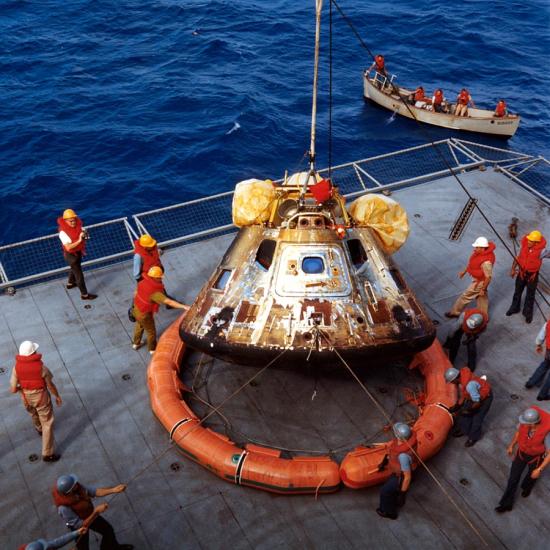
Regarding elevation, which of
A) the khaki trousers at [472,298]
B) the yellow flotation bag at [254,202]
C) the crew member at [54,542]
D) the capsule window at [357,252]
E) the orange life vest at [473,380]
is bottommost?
the khaki trousers at [472,298]

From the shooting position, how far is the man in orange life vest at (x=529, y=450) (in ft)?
31.0

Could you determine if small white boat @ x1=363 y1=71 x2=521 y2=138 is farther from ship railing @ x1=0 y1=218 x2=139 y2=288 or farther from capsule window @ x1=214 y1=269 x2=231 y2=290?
→ capsule window @ x1=214 y1=269 x2=231 y2=290

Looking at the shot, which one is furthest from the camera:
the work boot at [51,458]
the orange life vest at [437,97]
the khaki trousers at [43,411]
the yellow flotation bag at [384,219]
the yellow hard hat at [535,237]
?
the orange life vest at [437,97]

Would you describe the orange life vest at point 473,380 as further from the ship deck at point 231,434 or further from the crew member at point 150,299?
the crew member at point 150,299

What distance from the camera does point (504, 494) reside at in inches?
411

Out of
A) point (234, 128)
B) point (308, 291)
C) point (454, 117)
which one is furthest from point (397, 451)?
point (454, 117)

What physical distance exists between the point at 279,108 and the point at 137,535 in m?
26.1

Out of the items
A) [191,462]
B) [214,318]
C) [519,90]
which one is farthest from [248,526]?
[519,90]

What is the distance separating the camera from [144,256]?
1338 centimetres

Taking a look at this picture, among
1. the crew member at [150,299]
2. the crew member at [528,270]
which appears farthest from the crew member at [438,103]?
the crew member at [150,299]

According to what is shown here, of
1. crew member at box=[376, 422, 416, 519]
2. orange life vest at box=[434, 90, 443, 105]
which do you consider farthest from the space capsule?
orange life vest at box=[434, 90, 443, 105]

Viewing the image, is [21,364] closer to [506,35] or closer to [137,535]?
[137,535]

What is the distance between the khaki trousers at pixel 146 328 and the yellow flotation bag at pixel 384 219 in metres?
4.57

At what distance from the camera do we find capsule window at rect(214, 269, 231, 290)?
39.1 feet
